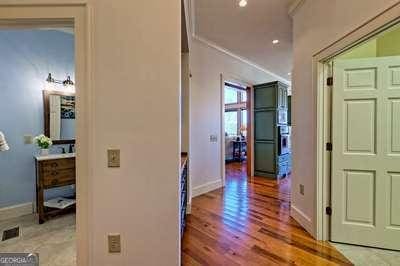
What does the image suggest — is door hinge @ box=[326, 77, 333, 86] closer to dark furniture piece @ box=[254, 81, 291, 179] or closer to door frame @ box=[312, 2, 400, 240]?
door frame @ box=[312, 2, 400, 240]

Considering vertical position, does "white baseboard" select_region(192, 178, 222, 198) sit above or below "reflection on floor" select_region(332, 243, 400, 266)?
above

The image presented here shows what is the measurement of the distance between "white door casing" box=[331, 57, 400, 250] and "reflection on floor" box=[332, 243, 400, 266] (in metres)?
0.07

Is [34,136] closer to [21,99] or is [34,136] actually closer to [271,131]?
[21,99]

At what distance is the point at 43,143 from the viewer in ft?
9.78

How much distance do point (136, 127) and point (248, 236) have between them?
184 centimetres

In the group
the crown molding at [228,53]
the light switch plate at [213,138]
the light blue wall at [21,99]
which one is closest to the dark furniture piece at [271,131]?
the crown molding at [228,53]

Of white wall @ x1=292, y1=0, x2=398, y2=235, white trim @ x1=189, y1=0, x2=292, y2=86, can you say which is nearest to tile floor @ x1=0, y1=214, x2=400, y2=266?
white wall @ x1=292, y1=0, x2=398, y2=235

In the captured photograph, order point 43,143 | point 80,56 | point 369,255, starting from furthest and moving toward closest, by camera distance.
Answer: point 43,143 → point 369,255 → point 80,56

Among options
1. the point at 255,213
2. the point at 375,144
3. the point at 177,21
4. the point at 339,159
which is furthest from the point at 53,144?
the point at 375,144

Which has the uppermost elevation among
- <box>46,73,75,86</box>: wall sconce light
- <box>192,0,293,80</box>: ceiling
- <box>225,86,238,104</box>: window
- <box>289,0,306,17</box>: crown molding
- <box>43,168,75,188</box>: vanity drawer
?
<box>192,0,293,80</box>: ceiling

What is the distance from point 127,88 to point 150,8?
0.57m

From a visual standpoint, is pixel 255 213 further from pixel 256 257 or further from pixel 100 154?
pixel 100 154

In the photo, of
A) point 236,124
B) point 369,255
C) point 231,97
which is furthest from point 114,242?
point 231,97

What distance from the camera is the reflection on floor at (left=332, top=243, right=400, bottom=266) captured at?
2.02 metres
